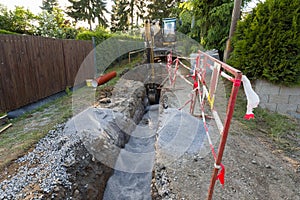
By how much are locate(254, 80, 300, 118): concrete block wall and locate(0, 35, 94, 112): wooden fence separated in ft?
18.3

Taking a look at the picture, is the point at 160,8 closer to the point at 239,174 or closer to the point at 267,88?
the point at 267,88

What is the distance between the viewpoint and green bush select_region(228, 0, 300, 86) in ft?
11.9

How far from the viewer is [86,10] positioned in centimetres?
2538

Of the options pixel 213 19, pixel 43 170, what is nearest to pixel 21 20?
pixel 213 19

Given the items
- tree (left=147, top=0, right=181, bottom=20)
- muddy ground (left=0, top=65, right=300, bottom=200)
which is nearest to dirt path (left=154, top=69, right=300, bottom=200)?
muddy ground (left=0, top=65, right=300, bottom=200)

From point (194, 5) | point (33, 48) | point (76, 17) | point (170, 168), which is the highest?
point (76, 17)

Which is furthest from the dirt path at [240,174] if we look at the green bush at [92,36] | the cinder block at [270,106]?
the green bush at [92,36]

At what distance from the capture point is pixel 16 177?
76.5 inches

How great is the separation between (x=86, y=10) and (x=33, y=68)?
25508mm

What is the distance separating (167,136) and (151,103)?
4.40 meters

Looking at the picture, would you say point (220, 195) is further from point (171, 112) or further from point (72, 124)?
point (72, 124)

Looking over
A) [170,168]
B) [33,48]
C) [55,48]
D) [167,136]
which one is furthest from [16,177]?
[55,48]

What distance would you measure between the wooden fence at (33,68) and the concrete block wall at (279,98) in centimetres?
558

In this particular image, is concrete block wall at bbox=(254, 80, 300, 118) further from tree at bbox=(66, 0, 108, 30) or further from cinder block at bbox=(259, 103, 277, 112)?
tree at bbox=(66, 0, 108, 30)
